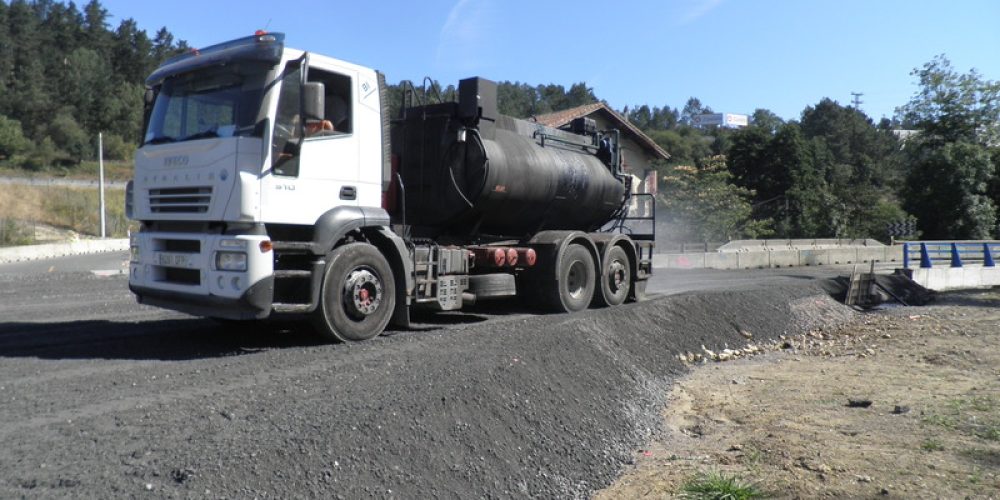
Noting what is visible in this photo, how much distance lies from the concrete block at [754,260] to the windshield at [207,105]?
2464 cm

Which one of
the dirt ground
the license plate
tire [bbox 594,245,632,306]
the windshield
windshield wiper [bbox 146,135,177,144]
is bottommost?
the dirt ground

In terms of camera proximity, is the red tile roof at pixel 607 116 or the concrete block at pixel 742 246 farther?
the red tile roof at pixel 607 116

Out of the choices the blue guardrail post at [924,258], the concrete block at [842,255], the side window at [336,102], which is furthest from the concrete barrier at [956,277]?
the side window at [336,102]

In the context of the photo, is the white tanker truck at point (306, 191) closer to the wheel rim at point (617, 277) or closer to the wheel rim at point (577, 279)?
the wheel rim at point (577, 279)

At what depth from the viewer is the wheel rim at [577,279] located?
38.1 feet

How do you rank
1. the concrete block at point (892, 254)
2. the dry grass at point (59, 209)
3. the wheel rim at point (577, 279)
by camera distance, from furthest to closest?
the dry grass at point (59, 209) → the concrete block at point (892, 254) → the wheel rim at point (577, 279)

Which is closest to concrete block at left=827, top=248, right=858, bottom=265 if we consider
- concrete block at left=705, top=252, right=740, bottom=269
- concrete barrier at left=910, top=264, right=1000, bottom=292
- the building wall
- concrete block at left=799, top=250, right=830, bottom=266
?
concrete block at left=799, top=250, right=830, bottom=266

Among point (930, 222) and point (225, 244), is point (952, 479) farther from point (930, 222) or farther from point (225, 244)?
point (930, 222)

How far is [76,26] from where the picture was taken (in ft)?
420

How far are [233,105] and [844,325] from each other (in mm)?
Answer: 13996

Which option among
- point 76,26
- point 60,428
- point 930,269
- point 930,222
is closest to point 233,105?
point 60,428

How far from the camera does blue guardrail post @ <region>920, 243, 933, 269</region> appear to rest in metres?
22.3

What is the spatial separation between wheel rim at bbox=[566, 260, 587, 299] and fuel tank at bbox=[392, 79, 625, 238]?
1033 mm

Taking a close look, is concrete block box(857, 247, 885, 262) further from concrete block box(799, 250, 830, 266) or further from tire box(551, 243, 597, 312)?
tire box(551, 243, 597, 312)
